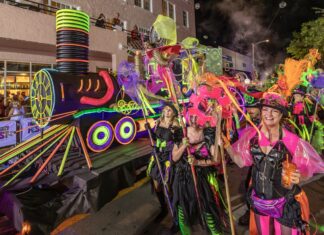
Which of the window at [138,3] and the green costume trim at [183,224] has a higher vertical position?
the window at [138,3]

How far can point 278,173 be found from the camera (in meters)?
2.42

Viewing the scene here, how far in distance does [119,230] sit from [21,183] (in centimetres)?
197

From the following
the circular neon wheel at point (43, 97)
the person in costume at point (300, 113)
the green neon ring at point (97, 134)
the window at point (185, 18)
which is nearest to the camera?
the circular neon wheel at point (43, 97)

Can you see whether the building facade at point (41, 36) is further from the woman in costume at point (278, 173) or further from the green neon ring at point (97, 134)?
the woman in costume at point (278, 173)

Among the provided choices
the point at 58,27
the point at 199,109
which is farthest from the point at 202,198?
the point at 58,27

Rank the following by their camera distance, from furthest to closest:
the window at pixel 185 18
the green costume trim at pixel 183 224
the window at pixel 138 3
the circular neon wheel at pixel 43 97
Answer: the window at pixel 185 18 → the window at pixel 138 3 → the circular neon wheel at pixel 43 97 → the green costume trim at pixel 183 224

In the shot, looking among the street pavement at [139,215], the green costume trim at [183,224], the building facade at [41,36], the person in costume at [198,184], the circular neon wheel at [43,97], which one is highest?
the building facade at [41,36]

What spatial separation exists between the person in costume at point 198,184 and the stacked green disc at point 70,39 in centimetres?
373

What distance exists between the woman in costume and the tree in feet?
70.4

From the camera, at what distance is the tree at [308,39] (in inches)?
806

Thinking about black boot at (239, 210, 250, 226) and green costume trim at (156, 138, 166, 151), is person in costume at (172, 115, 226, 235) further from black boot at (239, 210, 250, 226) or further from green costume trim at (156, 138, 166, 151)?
black boot at (239, 210, 250, 226)

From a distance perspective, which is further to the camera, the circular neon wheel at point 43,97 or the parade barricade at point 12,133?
the parade barricade at point 12,133

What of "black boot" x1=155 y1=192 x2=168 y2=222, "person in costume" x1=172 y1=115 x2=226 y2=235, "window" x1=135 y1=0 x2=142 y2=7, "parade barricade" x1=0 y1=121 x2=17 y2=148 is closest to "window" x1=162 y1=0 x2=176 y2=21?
"window" x1=135 y1=0 x2=142 y2=7

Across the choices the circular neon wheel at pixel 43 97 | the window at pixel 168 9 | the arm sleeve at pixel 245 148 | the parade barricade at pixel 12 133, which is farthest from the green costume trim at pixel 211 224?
the window at pixel 168 9
